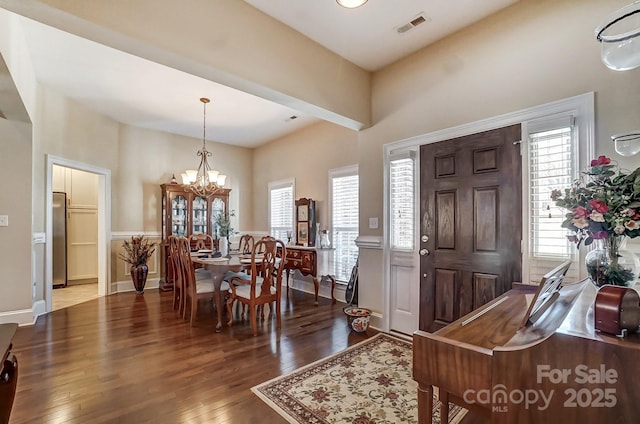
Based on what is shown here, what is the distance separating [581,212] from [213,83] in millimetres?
3989

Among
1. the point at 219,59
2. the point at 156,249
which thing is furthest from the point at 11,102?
the point at 156,249

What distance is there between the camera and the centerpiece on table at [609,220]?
120cm

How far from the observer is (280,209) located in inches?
249

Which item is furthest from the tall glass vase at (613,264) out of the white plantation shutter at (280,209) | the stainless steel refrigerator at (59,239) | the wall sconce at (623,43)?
the stainless steel refrigerator at (59,239)

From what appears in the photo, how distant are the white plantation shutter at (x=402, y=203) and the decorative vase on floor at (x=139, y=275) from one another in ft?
14.6

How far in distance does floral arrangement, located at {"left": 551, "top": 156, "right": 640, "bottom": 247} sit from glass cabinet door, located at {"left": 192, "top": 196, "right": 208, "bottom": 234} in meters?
5.97

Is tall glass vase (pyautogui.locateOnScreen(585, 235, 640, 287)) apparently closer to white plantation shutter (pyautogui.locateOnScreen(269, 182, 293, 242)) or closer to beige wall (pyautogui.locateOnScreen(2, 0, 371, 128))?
beige wall (pyautogui.locateOnScreen(2, 0, 371, 128))

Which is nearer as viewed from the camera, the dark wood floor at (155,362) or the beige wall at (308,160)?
the dark wood floor at (155,362)

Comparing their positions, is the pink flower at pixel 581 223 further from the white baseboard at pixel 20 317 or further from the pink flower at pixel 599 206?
the white baseboard at pixel 20 317

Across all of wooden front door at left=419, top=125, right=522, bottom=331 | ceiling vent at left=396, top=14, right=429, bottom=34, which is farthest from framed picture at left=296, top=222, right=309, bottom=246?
ceiling vent at left=396, top=14, right=429, bottom=34

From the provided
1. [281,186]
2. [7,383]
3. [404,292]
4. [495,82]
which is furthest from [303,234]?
[7,383]

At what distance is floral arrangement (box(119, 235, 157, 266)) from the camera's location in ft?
17.7

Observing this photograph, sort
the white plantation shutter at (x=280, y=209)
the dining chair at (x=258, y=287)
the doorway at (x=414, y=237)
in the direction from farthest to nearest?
the white plantation shutter at (x=280, y=209), the dining chair at (x=258, y=287), the doorway at (x=414, y=237)

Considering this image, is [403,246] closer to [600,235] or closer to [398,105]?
[398,105]
